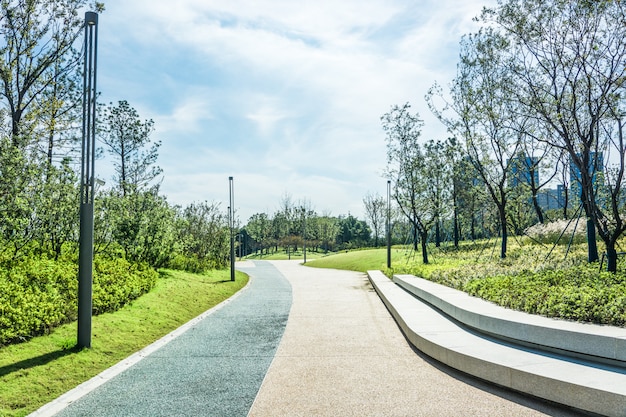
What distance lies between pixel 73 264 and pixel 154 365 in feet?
18.3

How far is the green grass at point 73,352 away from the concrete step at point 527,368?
16.7 ft

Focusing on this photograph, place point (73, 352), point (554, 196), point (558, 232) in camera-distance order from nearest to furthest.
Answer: point (73, 352) < point (558, 232) < point (554, 196)

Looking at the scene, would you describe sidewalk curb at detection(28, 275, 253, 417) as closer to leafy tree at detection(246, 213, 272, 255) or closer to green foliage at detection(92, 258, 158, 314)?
green foliage at detection(92, 258, 158, 314)

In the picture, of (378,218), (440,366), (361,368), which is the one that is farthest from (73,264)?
(378,218)

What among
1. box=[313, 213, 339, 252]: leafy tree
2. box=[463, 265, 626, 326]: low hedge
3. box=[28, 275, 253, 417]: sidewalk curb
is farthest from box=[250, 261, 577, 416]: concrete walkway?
box=[313, 213, 339, 252]: leafy tree

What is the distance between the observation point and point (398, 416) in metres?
4.91

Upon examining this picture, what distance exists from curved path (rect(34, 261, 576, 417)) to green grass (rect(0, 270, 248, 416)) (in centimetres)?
50

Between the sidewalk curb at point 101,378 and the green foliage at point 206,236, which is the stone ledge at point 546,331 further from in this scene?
the green foliage at point 206,236

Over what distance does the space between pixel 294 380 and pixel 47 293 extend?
17.2ft

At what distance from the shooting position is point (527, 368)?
5562 millimetres

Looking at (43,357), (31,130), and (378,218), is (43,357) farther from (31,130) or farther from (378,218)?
(378,218)

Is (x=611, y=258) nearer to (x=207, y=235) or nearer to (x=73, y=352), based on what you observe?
(x=73, y=352)

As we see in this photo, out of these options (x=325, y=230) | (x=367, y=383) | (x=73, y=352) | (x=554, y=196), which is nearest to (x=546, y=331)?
(x=367, y=383)

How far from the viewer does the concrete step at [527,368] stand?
470 cm
